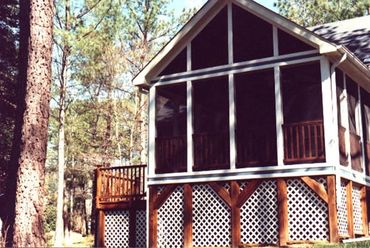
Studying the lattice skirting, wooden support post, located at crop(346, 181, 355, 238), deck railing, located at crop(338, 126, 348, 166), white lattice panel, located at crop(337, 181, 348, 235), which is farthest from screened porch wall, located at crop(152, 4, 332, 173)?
the lattice skirting

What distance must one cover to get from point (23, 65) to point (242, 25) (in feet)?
23.4

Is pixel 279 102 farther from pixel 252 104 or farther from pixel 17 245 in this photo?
pixel 17 245

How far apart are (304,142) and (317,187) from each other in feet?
3.57

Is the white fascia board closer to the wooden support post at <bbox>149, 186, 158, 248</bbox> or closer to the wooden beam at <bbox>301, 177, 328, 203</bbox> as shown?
the wooden beam at <bbox>301, 177, 328, 203</bbox>

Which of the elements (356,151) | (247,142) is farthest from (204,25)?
(356,151)

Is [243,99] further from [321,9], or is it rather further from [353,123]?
[321,9]

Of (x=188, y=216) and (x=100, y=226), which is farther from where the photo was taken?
(x=100, y=226)

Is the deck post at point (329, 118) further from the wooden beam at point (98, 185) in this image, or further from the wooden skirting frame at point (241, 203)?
the wooden beam at point (98, 185)

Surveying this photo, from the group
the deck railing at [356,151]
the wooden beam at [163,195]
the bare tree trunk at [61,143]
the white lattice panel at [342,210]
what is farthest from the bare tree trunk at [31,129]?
the bare tree trunk at [61,143]

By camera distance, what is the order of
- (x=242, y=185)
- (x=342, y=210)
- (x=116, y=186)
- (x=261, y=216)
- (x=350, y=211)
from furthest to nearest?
Answer: (x=116, y=186), (x=242, y=185), (x=350, y=211), (x=261, y=216), (x=342, y=210)

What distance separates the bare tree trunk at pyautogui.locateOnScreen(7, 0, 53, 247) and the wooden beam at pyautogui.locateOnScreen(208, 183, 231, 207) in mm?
6211

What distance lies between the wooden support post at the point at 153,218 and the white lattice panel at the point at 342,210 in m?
4.65

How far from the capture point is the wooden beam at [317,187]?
1217cm

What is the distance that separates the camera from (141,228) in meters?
15.8
